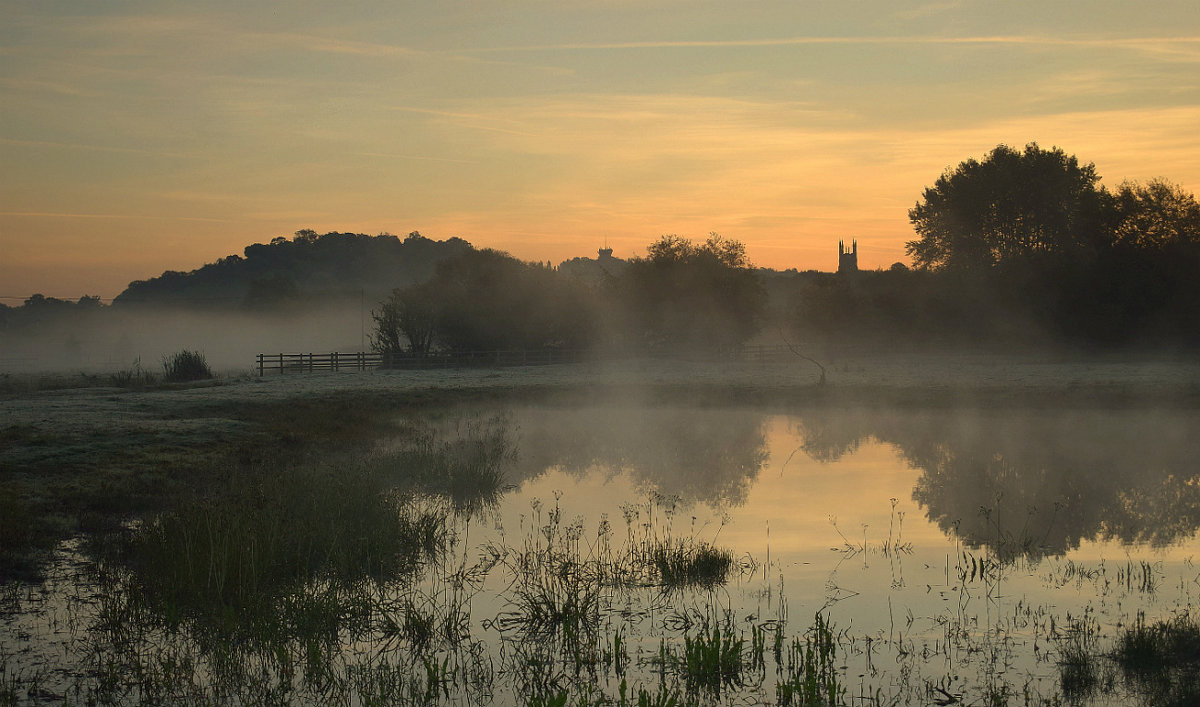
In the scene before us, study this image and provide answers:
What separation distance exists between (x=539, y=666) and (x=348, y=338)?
140937 mm

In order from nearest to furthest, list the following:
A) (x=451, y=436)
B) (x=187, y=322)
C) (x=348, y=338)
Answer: (x=451, y=436)
(x=348, y=338)
(x=187, y=322)

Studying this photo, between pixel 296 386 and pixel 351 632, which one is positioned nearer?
pixel 351 632

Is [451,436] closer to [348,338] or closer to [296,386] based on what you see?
[296,386]

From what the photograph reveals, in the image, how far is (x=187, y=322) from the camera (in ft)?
557

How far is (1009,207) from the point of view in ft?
243

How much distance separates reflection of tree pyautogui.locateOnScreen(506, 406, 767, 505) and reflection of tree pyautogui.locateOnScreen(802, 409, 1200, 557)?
7.99ft

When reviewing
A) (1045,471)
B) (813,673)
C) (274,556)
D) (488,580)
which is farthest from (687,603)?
(1045,471)

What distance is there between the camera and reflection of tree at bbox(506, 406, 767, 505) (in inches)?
750

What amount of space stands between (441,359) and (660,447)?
4432 cm

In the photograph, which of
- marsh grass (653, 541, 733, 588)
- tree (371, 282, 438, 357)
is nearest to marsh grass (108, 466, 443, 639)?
marsh grass (653, 541, 733, 588)

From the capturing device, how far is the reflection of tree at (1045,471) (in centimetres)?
1371

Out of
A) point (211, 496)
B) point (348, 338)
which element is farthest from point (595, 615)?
point (348, 338)

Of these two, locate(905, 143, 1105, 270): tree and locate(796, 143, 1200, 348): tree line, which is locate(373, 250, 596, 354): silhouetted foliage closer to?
locate(796, 143, 1200, 348): tree line

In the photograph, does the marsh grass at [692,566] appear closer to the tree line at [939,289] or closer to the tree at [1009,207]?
Answer: the tree line at [939,289]
